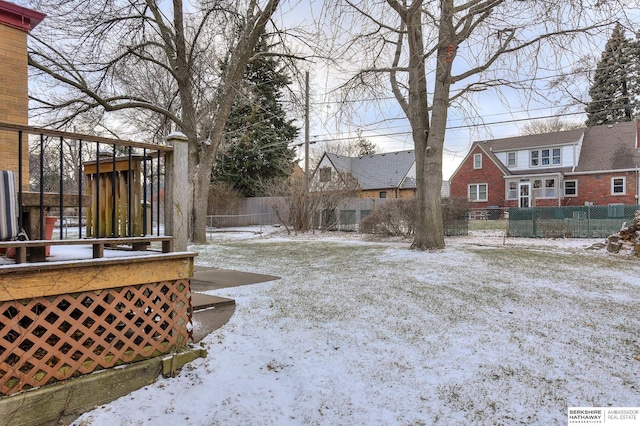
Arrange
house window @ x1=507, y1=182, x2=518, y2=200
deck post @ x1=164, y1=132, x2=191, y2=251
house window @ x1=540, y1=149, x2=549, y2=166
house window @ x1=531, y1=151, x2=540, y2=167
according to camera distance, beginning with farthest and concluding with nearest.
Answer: house window @ x1=531, y1=151, x2=540, y2=167
house window @ x1=507, y1=182, x2=518, y2=200
house window @ x1=540, y1=149, x2=549, y2=166
deck post @ x1=164, y1=132, x2=191, y2=251

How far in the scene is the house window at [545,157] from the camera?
22734 millimetres

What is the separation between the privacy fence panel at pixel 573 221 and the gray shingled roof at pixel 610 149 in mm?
11580

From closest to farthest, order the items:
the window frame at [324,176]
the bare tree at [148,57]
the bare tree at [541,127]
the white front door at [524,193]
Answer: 1. the bare tree at [148,57]
2. the window frame at [324,176]
3. the white front door at [524,193]
4. the bare tree at [541,127]

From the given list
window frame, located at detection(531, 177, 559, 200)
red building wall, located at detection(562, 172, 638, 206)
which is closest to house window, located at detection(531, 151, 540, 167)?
window frame, located at detection(531, 177, 559, 200)

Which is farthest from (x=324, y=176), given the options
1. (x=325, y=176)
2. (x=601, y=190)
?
(x=601, y=190)

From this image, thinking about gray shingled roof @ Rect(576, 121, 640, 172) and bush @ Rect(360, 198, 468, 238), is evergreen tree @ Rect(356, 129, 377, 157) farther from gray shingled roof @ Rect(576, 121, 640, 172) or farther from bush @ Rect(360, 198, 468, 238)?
bush @ Rect(360, 198, 468, 238)

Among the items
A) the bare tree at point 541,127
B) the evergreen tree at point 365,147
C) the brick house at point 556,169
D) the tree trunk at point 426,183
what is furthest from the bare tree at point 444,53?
the evergreen tree at point 365,147

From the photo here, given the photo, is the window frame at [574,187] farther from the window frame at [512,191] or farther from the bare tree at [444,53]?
the bare tree at [444,53]

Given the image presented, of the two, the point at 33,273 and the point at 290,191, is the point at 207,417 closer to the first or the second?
the point at 33,273

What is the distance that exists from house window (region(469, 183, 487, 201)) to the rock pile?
16.1m

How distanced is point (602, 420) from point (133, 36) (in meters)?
12.5

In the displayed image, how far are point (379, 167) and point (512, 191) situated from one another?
996 cm

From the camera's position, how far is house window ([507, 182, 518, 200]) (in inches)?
922

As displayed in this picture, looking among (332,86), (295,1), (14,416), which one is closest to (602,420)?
(14,416)
